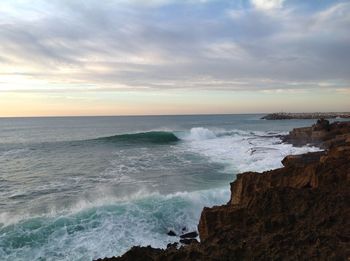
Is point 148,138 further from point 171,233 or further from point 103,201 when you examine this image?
point 171,233

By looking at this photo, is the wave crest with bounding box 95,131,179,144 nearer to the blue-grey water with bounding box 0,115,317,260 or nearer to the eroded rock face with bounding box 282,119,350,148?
the eroded rock face with bounding box 282,119,350,148

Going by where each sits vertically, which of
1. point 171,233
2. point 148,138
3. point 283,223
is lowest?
point 171,233

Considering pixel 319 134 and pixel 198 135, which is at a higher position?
pixel 319 134

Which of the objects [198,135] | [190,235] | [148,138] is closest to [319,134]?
[190,235]

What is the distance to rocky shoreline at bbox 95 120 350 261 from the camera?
190 inches

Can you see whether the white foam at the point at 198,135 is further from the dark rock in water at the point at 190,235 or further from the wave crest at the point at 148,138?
the dark rock in water at the point at 190,235

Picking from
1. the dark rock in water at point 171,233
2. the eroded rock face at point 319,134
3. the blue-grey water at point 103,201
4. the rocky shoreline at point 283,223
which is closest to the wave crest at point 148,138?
the eroded rock face at point 319,134

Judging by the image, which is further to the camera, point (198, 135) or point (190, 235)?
point (198, 135)

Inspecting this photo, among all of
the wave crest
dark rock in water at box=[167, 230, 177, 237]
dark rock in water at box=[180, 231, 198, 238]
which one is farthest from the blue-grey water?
the wave crest

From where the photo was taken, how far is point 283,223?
586 cm

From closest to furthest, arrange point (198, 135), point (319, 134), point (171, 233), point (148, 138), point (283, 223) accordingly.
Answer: point (283, 223), point (171, 233), point (319, 134), point (148, 138), point (198, 135)

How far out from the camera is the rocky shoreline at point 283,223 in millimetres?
4824

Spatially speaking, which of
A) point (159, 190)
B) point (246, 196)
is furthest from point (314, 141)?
point (246, 196)

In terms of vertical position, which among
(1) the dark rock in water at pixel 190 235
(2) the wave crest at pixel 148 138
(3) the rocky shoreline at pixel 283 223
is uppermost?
(3) the rocky shoreline at pixel 283 223
